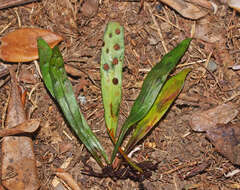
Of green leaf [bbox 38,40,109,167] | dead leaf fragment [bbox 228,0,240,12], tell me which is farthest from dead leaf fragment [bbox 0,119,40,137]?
dead leaf fragment [bbox 228,0,240,12]

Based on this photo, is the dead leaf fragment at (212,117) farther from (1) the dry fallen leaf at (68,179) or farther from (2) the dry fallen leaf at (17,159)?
(2) the dry fallen leaf at (17,159)

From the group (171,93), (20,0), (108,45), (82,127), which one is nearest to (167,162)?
(171,93)

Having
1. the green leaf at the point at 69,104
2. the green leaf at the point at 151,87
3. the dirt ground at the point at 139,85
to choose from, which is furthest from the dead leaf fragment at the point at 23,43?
the green leaf at the point at 151,87

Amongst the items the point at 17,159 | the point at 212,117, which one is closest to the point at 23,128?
the point at 17,159

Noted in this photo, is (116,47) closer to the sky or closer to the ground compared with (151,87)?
closer to the sky

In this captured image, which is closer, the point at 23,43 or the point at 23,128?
the point at 23,128

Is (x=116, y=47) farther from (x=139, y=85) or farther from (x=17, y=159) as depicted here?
(x=17, y=159)
